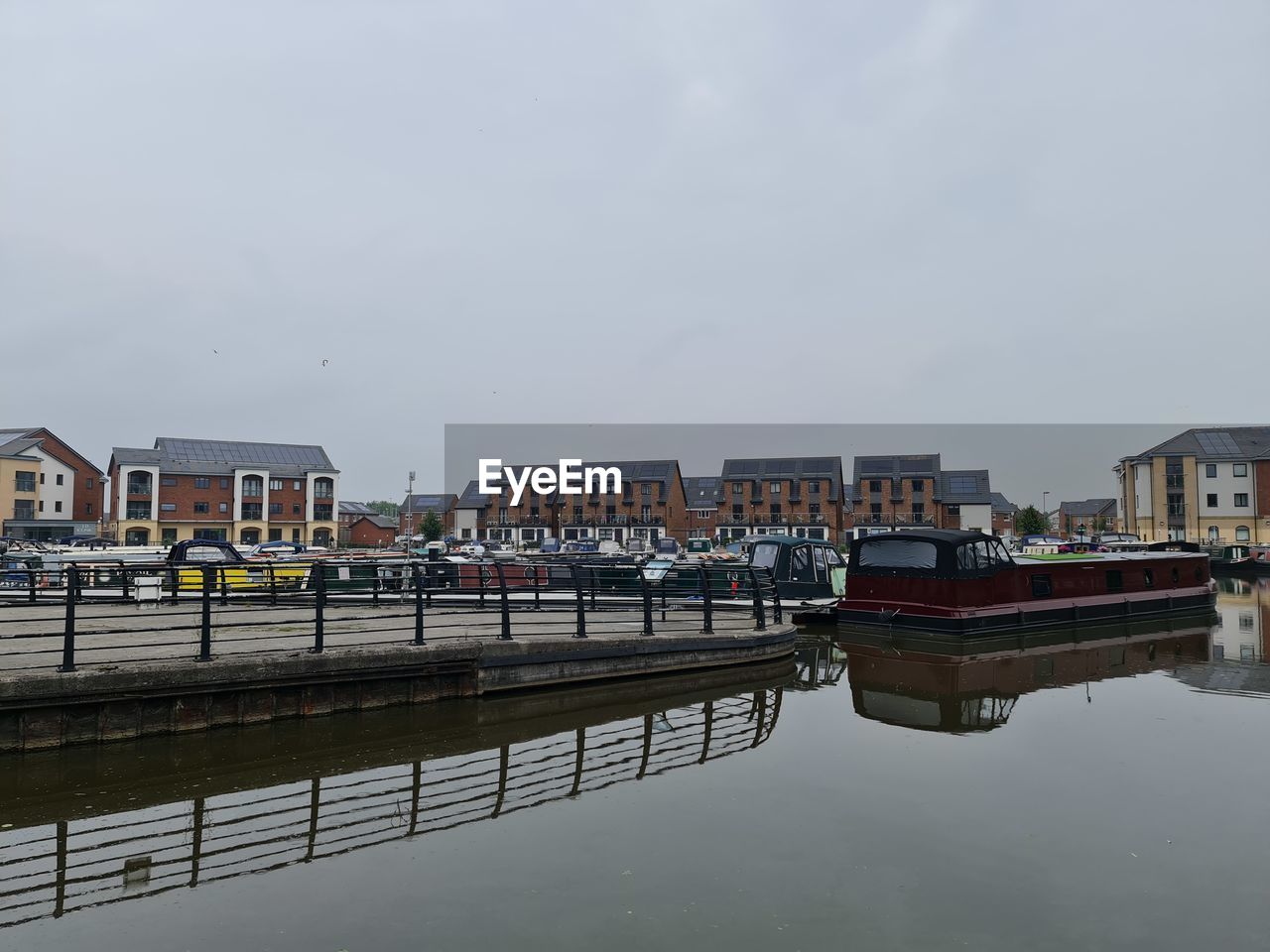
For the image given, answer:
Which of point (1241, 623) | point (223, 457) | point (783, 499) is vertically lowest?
point (1241, 623)

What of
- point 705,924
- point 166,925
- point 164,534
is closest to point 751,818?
point 705,924

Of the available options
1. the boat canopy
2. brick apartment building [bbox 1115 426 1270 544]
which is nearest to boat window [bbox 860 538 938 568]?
the boat canopy

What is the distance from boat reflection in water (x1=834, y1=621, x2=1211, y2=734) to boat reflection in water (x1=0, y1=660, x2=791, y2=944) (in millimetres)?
2512

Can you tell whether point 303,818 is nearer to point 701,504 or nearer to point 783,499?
point 783,499

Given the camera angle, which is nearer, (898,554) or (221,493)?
(898,554)

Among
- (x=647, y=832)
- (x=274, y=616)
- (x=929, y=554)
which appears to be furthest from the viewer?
(x=929, y=554)

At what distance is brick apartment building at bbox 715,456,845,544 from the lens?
88562 millimetres

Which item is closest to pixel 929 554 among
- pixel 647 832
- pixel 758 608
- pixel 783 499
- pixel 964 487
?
pixel 758 608

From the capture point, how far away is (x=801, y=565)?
24.3 metres

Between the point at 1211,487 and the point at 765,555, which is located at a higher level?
the point at 1211,487

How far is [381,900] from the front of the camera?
5879 millimetres

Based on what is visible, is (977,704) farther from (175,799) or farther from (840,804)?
(175,799)

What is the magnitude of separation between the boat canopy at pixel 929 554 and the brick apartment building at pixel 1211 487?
65.8m

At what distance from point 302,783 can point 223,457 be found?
82.8 metres
